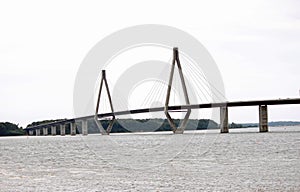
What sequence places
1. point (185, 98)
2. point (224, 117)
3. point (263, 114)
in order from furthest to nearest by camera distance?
1. point (224, 117)
2. point (185, 98)
3. point (263, 114)

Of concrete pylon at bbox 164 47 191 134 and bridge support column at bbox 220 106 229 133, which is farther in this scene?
bridge support column at bbox 220 106 229 133

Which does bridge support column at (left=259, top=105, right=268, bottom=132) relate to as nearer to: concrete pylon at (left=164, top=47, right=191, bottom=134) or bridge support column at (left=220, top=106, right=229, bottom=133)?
bridge support column at (left=220, top=106, right=229, bottom=133)

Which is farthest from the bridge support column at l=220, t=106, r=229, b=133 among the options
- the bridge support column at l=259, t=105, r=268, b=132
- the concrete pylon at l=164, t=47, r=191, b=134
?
the concrete pylon at l=164, t=47, r=191, b=134

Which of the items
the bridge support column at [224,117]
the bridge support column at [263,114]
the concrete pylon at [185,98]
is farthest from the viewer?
the bridge support column at [224,117]

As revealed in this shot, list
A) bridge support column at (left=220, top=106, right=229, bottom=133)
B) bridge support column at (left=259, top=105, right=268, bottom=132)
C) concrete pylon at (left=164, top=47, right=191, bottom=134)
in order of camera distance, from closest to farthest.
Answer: bridge support column at (left=259, top=105, right=268, bottom=132), concrete pylon at (left=164, top=47, right=191, bottom=134), bridge support column at (left=220, top=106, right=229, bottom=133)

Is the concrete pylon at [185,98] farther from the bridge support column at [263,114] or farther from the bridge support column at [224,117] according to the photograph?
the bridge support column at [263,114]

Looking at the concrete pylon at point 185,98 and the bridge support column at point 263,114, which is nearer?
the bridge support column at point 263,114

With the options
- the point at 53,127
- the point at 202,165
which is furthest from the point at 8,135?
the point at 202,165

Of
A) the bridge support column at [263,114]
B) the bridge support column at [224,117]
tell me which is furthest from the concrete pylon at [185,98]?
the bridge support column at [263,114]

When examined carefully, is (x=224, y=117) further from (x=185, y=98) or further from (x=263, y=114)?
(x=185, y=98)

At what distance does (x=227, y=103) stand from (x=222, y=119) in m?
5.72

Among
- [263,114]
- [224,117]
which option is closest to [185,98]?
[224,117]

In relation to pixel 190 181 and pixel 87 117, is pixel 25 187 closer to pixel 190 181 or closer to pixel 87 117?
pixel 190 181

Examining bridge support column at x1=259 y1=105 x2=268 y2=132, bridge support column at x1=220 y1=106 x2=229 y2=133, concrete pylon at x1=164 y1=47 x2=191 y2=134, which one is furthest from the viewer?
bridge support column at x1=220 y1=106 x2=229 y2=133
